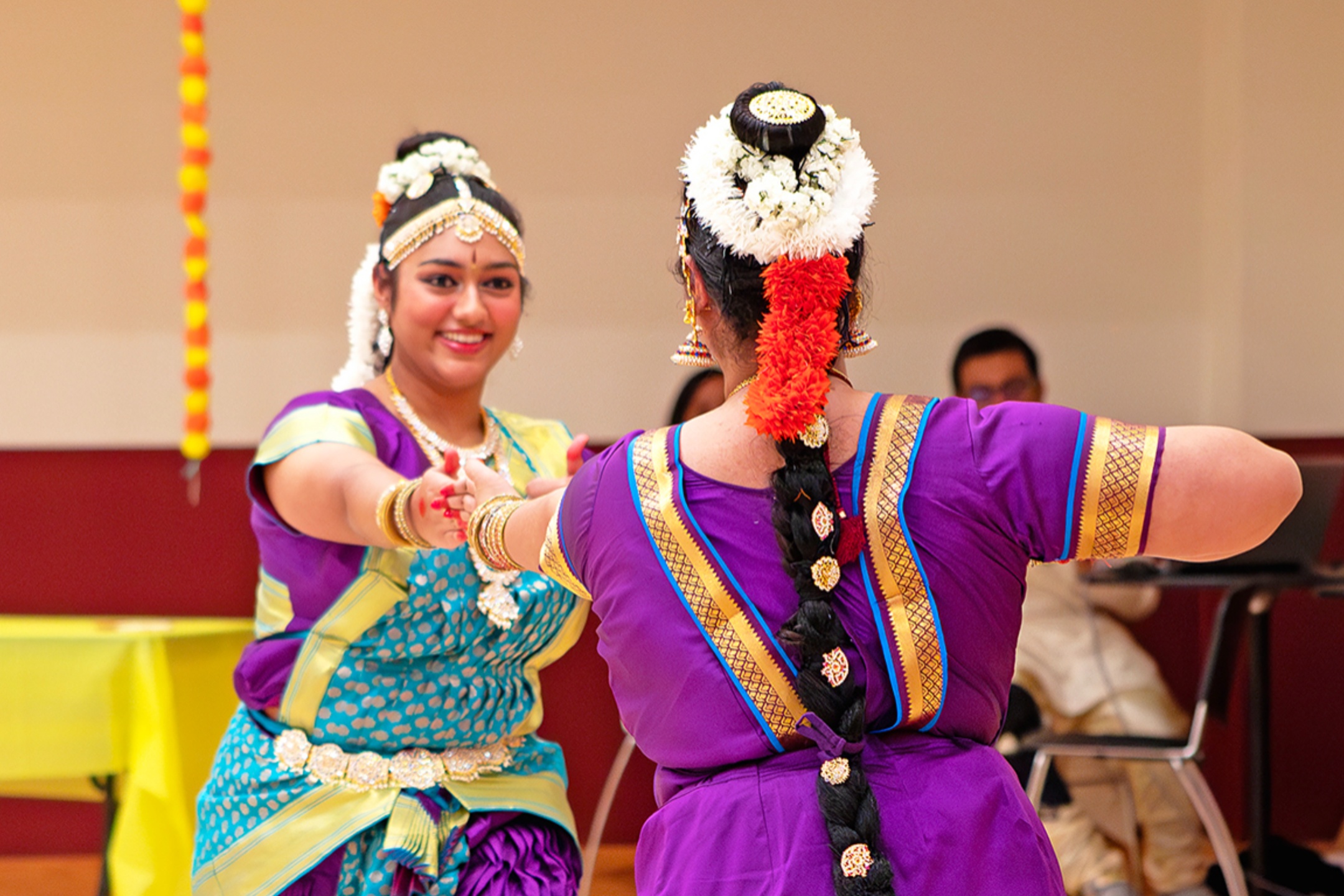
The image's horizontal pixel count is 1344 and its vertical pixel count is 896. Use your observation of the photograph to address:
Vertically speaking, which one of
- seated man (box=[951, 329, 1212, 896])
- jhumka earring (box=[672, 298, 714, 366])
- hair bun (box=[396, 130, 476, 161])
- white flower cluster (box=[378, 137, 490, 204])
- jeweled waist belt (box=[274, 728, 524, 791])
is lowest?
seated man (box=[951, 329, 1212, 896])

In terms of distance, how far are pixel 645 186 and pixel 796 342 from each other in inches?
132

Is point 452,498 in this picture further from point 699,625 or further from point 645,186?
point 645,186

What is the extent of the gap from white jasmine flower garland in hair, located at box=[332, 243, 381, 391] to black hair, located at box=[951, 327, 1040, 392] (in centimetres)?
222

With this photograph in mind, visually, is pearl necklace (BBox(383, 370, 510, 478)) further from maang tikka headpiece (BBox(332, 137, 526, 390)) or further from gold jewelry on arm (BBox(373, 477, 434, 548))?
gold jewelry on arm (BBox(373, 477, 434, 548))

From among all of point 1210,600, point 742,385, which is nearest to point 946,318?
point 1210,600

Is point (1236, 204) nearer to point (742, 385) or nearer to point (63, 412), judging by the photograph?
point (742, 385)

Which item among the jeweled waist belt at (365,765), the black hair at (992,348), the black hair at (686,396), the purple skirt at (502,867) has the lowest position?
the purple skirt at (502,867)

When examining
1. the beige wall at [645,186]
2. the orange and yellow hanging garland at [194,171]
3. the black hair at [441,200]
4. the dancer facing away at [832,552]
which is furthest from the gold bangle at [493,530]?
the beige wall at [645,186]

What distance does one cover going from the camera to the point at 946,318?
15.2ft

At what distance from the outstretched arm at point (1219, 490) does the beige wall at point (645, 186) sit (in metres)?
3.29

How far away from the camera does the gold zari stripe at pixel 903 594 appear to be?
132 centimetres

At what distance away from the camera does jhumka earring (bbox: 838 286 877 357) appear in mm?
1479

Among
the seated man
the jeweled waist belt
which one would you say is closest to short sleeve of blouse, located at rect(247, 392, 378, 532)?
the jeweled waist belt

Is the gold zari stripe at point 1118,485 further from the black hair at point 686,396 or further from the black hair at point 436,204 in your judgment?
the black hair at point 686,396
